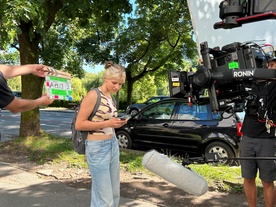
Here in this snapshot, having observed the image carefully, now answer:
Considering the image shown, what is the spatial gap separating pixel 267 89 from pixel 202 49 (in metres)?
0.98

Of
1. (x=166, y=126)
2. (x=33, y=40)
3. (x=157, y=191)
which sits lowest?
(x=157, y=191)

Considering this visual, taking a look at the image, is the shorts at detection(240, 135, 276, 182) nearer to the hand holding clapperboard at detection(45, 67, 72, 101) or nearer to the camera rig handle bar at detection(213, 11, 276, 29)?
the camera rig handle bar at detection(213, 11, 276, 29)

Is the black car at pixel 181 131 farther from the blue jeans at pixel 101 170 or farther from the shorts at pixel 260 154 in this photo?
the blue jeans at pixel 101 170

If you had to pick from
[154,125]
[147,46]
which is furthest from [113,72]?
[147,46]

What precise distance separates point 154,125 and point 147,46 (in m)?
14.7

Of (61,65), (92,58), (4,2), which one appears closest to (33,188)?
(4,2)

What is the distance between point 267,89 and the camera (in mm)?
3139

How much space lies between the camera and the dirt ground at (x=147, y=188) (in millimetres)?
4066

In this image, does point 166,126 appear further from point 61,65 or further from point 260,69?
point 61,65

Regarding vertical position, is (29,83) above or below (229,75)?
above

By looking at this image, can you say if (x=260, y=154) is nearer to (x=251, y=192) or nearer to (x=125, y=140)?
(x=251, y=192)

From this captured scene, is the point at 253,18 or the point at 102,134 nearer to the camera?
the point at 253,18

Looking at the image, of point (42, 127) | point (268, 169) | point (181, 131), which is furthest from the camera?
point (42, 127)

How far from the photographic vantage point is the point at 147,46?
2159 cm
